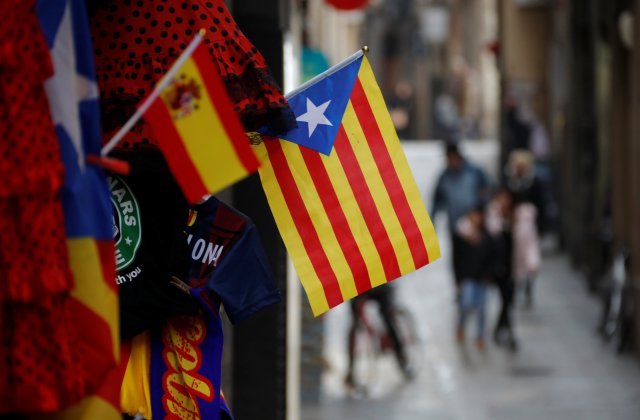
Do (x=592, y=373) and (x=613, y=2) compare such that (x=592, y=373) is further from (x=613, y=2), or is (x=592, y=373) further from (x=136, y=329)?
(x=136, y=329)

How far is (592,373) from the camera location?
15922 mm

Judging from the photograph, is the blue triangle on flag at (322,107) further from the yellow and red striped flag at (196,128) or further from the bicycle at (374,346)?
the bicycle at (374,346)

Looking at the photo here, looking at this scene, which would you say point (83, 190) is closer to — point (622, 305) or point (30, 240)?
point (30, 240)

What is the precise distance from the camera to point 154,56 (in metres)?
4.93

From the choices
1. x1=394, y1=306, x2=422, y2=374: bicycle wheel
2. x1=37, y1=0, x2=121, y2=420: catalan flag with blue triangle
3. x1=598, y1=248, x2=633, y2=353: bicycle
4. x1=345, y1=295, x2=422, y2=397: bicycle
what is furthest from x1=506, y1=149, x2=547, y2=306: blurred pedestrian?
x1=37, y1=0, x2=121, y2=420: catalan flag with blue triangle

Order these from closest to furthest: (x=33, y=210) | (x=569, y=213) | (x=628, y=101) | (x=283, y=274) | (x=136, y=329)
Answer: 1. (x=33, y=210)
2. (x=136, y=329)
3. (x=283, y=274)
4. (x=628, y=101)
5. (x=569, y=213)

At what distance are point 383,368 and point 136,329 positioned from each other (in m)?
11.6

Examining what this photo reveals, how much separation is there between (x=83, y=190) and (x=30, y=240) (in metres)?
0.22

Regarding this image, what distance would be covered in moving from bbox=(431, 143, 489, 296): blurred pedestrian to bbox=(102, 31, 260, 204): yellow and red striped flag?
13.9 m

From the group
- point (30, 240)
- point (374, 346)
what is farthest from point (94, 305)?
point (374, 346)

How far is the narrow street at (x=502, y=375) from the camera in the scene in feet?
45.8

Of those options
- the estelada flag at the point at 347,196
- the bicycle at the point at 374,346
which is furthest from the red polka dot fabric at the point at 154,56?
the bicycle at the point at 374,346

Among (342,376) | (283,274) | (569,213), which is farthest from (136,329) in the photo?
(569,213)

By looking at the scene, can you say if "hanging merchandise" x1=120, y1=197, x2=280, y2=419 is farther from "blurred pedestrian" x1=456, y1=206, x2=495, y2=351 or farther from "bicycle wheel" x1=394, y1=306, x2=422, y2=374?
"blurred pedestrian" x1=456, y1=206, x2=495, y2=351
